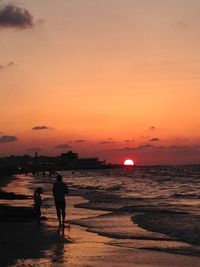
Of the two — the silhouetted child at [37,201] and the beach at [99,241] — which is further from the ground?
the silhouetted child at [37,201]

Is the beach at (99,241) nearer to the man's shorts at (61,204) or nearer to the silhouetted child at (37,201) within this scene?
the silhouetted child at (37,201)

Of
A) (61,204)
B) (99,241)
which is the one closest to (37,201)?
(61,204)

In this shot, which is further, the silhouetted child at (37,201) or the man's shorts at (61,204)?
the silhouetted child at (37,201)

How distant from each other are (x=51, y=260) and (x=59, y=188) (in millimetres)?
6296

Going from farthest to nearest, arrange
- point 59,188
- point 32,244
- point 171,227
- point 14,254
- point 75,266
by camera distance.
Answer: point 171,227 < point 59,188 < point 32,244 < point 14,254 < point 75,266

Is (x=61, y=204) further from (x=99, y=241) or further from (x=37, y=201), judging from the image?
(x=99, y=241)

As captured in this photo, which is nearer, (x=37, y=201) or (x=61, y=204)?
(x=61, y=204)

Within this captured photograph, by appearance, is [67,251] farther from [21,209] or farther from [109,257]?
[21,209]

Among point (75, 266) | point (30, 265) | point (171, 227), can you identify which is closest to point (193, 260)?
point (75, 266)

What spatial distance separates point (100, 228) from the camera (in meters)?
19.8

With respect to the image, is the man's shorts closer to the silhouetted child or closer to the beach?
the beach

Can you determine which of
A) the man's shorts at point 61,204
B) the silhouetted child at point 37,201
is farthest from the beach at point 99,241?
the man's shorts at point 61,204

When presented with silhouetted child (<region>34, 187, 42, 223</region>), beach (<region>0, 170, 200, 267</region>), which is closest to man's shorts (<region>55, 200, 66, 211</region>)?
beach (<region>0, 170, 200, 267</region>)

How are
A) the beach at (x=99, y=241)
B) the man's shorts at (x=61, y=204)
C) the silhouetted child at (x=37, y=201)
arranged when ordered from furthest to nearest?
1. the silhouetted child at (x=37, y=201)
2. the man's shorts at (x=61, y=204)
3. the beach at (x=99, y=241)
